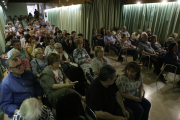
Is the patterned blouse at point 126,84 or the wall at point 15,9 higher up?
the wall at point 15,9

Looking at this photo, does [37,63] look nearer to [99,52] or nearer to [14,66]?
[14,66]

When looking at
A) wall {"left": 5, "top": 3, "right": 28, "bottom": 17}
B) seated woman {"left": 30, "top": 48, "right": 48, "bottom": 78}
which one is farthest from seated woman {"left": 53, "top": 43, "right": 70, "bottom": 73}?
wall {"left": 5, "top": 3, "right": 28, "bottom": 17}

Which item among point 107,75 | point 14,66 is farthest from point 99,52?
point 14,66

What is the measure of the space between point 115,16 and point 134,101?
5.77m

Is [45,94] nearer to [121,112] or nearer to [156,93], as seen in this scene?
[121,112]

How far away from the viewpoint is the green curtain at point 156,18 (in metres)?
4.94

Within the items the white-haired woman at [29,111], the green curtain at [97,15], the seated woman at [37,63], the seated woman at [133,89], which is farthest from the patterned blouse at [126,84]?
the green curtain at [97,15]

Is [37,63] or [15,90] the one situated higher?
[37,63]

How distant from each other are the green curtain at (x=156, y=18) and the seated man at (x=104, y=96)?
202 inches

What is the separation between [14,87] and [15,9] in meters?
15.6

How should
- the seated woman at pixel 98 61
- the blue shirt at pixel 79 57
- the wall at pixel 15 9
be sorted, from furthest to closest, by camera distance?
the wall at pixel 15 9 < the blue shirt at pixel 79 57 < the seated woman at pixel 98 61

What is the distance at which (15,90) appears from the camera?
4.89ft

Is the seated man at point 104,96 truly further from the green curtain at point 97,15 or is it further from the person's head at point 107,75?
the green curtain at point 97,15

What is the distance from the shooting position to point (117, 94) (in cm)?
160
